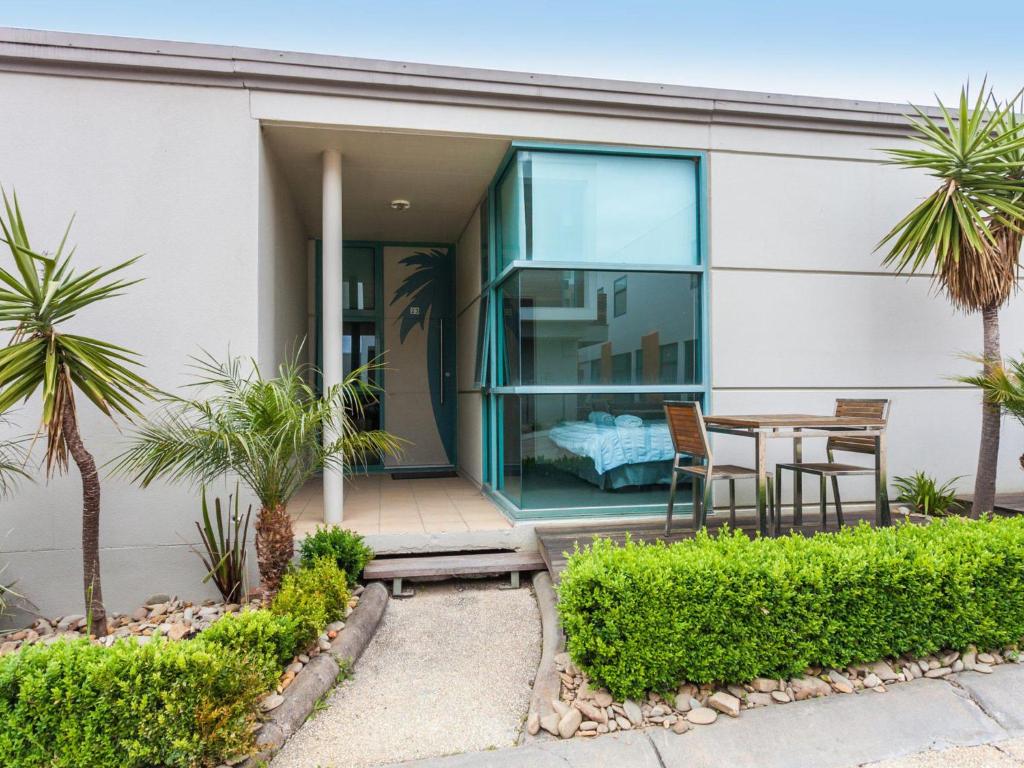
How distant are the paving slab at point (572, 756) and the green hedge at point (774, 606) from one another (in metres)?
0.21

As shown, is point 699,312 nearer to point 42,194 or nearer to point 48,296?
point 48,296

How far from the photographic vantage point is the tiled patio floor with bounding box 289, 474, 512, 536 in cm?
446

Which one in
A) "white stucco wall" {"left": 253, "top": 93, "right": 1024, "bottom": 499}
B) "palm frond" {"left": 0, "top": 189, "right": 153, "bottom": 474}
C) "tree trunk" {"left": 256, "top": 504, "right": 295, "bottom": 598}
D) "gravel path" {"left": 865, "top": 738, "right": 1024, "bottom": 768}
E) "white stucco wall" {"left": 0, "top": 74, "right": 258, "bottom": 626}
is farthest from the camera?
"white stucco wall" {"left": 253, "top": 93, "right": 1024, "bottom": 499}

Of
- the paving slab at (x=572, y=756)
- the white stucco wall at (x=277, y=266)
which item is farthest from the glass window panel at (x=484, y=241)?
the paving slab at (x=572, y=756)

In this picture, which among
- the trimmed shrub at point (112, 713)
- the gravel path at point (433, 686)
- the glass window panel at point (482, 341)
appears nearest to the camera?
the trimmed shrub at point (112, 713)

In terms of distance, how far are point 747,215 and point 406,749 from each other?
13.7 ft

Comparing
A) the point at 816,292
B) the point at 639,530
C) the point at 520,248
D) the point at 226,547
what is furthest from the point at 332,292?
the point at 816,292

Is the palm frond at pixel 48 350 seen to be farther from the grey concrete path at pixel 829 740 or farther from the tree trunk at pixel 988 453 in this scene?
the tree trunk at pixel 988 453

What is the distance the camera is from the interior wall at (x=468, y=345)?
20.6ft

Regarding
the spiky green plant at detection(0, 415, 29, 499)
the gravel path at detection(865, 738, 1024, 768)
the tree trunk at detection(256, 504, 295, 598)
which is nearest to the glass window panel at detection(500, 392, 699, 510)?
the tree trunk at detection(256, 504, 295, 598)

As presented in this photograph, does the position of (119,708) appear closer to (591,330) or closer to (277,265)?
(591,330)

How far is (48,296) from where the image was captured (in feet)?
9.93

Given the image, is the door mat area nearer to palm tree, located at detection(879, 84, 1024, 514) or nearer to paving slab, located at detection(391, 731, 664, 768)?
paving slab, located at detection(391, 731, 664, 768)

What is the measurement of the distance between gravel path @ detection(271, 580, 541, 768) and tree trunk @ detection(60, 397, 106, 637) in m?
1.41
